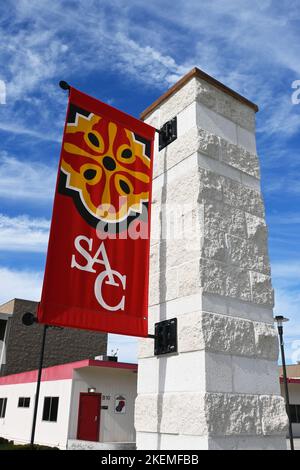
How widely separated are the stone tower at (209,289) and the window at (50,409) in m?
18.1

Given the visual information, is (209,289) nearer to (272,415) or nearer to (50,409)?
(272,415)

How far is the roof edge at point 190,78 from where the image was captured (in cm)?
455

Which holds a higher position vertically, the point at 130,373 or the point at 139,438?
the point at 130,373

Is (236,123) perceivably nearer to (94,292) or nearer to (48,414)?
(94,292)

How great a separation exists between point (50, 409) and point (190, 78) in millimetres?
19637

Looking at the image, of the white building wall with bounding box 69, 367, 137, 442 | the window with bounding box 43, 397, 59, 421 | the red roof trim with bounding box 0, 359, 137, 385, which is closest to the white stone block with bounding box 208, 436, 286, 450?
the red roof trim with bounding box 0, 359, 137, 385

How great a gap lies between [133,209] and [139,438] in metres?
2.09

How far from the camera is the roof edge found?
4555mm

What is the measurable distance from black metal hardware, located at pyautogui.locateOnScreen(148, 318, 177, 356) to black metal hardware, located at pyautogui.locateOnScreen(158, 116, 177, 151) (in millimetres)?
1973

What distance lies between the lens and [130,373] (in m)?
21.1

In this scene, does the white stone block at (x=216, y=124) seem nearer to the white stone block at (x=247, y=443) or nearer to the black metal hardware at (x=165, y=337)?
the black metal hardware at (x=165, y=337)
